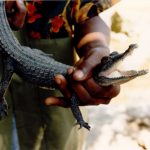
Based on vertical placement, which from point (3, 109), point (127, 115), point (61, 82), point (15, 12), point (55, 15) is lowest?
point (127, 115)

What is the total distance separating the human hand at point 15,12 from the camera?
1.41 meters

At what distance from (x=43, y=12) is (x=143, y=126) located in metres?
1.76

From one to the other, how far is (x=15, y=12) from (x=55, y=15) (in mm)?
258

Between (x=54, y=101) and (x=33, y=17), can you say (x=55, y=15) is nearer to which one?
(x=33, y=17)

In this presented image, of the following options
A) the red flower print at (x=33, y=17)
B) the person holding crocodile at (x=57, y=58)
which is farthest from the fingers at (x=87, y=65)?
the red flower print at (x=33, y=17)

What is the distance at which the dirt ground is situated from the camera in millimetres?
3008

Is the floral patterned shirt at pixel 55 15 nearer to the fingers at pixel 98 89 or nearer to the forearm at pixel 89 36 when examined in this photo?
the forearm at pixel 89 36

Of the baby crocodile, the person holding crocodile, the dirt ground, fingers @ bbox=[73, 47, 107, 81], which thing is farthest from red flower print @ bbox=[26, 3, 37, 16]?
the dirt ground

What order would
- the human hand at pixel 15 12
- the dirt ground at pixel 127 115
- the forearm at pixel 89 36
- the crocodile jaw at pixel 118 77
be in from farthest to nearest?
the dirt ground at pixel 127 115, the forearm at pixel 89 36, the human hand at pixel 15 12, the crocodile jaw at pixel 118 77

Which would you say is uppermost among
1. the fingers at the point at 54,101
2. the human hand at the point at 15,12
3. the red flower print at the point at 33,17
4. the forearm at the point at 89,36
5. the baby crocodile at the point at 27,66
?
the human hand at the point at 15,12

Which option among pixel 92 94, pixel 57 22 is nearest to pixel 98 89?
pixel 92 94

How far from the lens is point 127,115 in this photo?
3312mm

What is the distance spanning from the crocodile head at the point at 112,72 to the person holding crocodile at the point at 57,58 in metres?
0.04

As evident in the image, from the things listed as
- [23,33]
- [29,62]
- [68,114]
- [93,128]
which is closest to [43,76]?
[29,62]
